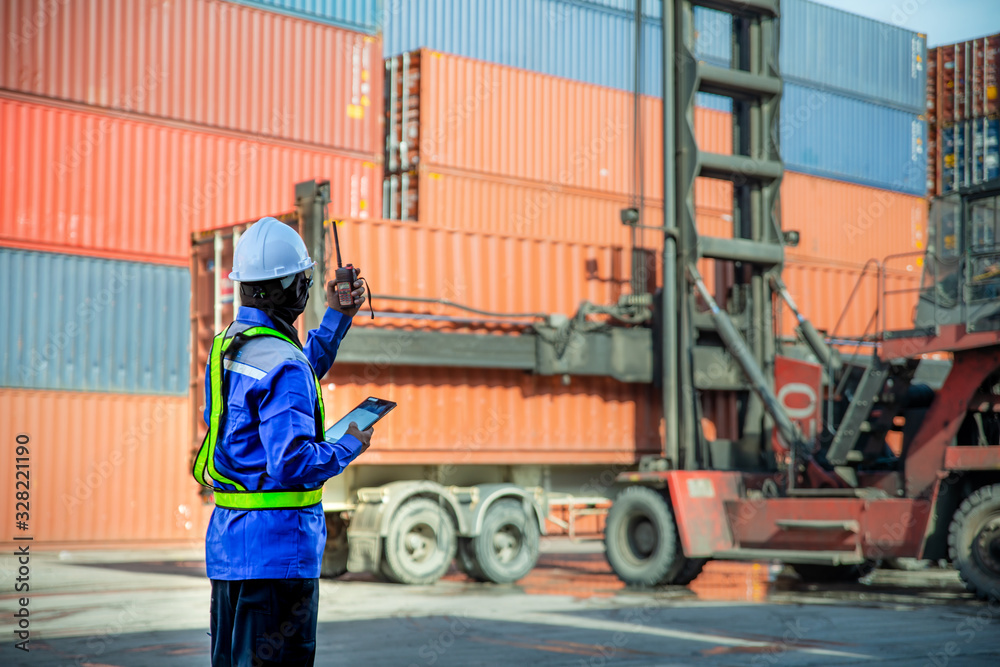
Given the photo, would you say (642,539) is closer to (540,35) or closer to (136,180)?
(136,180)

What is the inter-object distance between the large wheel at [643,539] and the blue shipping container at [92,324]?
36.3 feet

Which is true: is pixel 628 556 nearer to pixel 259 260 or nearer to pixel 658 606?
pixel 658 606

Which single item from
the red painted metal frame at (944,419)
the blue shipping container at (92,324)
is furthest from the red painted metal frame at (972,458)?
the blue shipping container at (92,324)

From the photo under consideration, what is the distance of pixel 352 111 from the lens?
78.1ft

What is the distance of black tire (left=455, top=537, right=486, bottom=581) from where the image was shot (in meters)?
13.2

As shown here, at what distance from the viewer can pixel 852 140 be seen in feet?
98.9

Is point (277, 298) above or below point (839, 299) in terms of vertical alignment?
below

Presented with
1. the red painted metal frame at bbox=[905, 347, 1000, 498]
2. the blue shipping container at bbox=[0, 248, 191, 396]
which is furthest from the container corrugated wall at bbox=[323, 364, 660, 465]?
the blue shipping container at bbox=[0, 248, 191, 396]

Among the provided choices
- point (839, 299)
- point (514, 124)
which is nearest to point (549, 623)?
point (839, 299)

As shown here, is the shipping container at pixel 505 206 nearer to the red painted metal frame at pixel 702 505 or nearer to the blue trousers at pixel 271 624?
the red painted metal frame at pixel 702 505

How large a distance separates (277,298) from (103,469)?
18.3m

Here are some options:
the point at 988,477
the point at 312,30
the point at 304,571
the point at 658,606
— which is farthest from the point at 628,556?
the point at 312,30

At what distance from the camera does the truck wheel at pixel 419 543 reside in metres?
12.6

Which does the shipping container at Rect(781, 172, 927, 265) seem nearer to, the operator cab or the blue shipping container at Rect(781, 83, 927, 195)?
the blue shipping container at Rect(781, 83, 927, 195)
